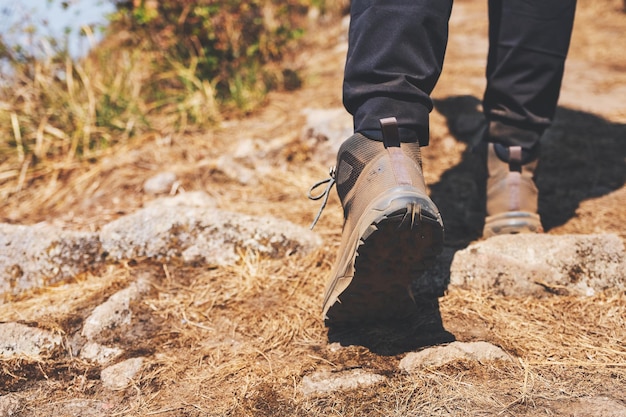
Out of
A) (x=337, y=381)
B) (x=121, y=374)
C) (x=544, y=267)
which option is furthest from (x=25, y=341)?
(x=544, y=267)

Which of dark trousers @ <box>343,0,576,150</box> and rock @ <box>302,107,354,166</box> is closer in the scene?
dark trousers @ <box>343,0,576,150</box>

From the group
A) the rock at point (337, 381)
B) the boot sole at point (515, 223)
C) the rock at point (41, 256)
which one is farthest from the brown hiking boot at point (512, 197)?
the rock at point (41, 256)

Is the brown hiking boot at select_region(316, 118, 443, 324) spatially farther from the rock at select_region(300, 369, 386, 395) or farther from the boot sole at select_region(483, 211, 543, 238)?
the boot sole at select_region(483, 211, 543, 238)

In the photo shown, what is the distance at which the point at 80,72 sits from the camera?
3162 mm

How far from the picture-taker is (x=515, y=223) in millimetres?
1712

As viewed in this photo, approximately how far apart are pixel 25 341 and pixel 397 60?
46.3 inches

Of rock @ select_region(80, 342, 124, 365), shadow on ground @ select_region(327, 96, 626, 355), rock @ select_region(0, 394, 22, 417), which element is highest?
rock @ select_region(0, 394, 22, 417)

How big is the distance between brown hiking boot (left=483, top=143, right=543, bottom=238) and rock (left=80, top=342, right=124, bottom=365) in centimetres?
118

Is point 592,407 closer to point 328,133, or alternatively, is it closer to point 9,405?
point 9,405

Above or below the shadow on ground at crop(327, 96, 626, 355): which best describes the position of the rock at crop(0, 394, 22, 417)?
above

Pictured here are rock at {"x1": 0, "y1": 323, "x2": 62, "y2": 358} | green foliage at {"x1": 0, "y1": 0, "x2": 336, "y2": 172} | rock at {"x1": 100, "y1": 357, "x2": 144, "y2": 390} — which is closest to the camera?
rock at {"x1": 100, "y1": 357, "x2": 144, "y2": 390}

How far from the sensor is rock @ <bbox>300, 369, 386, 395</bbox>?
1.16m

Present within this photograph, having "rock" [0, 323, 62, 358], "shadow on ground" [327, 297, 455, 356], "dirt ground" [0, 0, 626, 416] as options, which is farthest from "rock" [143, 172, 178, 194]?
"shadow on ground" [327, 297, 455, 356]

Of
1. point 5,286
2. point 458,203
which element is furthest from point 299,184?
point 5,286
